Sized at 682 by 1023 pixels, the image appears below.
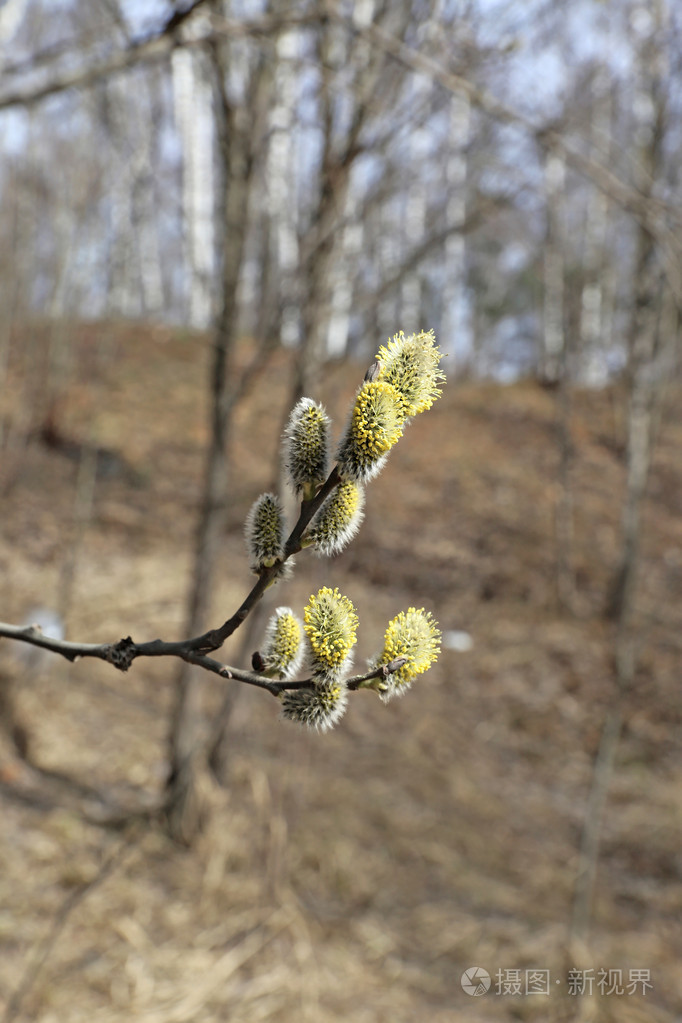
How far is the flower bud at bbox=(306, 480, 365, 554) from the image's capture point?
3.48 ft

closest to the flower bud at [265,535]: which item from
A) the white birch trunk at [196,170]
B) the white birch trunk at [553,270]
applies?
the white birch trunk at [553,270]

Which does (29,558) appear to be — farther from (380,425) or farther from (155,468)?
(380,425)

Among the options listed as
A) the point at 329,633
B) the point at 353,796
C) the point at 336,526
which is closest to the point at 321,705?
the point at 329,633

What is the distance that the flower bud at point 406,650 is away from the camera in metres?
1.08

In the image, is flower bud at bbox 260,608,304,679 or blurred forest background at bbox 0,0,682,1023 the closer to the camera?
flower bud at bbox 260,608,304,679

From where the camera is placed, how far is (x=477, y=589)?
A: 35.1 ft

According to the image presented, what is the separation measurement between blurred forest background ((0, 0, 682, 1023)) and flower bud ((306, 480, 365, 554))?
1.53 metres

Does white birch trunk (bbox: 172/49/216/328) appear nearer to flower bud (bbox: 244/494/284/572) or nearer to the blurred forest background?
the blurred forest background

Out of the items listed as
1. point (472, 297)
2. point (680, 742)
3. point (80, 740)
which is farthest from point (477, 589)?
point (472, 297)

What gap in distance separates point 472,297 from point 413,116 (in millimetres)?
25154

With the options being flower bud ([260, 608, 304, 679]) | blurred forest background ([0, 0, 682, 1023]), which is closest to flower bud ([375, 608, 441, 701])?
flower bud ([260, 608, 304, 679])

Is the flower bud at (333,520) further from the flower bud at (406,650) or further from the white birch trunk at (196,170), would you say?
the white birch trunk at (196,170)

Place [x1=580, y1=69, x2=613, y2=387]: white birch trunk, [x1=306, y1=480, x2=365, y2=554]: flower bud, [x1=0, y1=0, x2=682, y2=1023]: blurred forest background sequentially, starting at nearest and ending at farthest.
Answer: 1. [x1=306, y1=480, x2=365, y2=554]: flower bud
2. [x1=0, y1=0, x2=682, y2=1023]: blurred forest background
3. [x1=580, y1=69, x2=613, y2=387]: white birch trunk

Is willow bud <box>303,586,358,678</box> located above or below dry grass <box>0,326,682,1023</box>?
above
